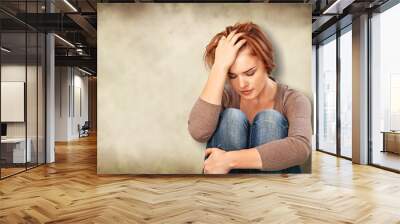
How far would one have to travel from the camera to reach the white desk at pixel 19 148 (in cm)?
716

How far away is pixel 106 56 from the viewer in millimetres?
6941

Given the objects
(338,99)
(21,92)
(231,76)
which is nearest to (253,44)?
(231,76)

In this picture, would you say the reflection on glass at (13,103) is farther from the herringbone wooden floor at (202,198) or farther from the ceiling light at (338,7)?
the ceiling light at (338,7)

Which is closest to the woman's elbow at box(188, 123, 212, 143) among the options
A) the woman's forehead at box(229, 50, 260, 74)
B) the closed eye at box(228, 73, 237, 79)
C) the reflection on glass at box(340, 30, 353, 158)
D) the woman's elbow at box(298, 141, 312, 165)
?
the closed eye at box(228, 73, 237, 79)

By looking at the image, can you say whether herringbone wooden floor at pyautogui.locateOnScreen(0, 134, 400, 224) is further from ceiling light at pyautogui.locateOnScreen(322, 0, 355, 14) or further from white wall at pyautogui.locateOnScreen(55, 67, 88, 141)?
white wall at pyautogui.locateOnScreen(55, 67, 88, 141)

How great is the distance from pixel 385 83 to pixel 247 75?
320cm

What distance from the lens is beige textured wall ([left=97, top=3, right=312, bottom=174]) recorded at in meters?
6.88

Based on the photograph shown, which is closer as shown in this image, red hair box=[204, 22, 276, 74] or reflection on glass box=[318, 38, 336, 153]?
red hair box=[204, 22, 276, 74]

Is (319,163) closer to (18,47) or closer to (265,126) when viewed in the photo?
(265,126)

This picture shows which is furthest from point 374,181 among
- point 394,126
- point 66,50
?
point 66,50

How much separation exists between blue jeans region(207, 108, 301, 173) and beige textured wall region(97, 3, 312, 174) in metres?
0.46

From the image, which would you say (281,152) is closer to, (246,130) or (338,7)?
(246,130)

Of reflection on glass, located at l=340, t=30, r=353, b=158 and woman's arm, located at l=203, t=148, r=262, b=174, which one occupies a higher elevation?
reflection on glass, located at l=340, t=30, r=353, b=158

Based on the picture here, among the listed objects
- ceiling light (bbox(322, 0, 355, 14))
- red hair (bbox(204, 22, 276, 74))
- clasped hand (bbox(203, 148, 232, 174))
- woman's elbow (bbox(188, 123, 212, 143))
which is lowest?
clasped hand (bbox(203, 148, 232, 174))
